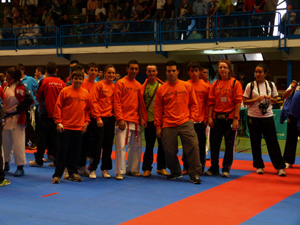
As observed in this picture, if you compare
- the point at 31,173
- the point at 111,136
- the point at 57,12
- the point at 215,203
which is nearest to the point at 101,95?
the point at 111,136

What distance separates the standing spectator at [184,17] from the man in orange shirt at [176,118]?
973cm

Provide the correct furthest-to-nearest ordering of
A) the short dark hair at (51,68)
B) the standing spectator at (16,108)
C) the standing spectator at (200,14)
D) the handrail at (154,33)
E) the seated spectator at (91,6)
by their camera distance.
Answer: the seated spectator at (91,6)
the standing spectator at (200,14)
the handrail at (154,33)
the short dark hair at (51,68)
the standing spectator at (16,108)

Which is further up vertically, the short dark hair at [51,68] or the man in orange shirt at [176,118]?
the short dark hair at [51,68]

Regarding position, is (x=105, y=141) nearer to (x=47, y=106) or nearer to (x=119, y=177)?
(x=119, y=177)

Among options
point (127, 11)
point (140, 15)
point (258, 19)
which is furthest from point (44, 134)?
point (127, 11)

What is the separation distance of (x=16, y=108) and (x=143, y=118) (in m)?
2.11

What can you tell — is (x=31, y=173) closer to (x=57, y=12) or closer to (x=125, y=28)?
(x=125, y=28)

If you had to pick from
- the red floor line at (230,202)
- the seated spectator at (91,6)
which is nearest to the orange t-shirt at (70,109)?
the red floor line at (230,202)

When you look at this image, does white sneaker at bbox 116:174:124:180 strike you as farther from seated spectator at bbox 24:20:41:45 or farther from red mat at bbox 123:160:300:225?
seated spectator at bbox 24:20:41:45

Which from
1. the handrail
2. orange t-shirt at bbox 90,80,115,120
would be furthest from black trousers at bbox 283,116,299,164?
the handrail

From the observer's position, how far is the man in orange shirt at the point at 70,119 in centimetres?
691

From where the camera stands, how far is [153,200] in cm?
593

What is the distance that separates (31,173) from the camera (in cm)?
788

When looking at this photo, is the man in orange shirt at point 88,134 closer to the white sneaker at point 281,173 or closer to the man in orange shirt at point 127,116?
the man in orange shirt at point 127,116
